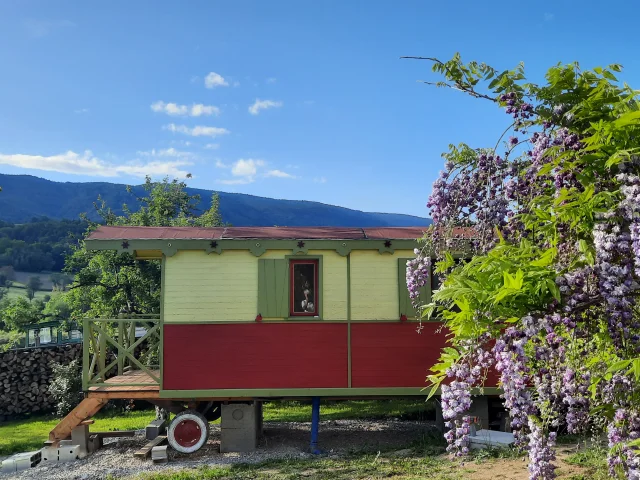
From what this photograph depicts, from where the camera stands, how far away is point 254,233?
10961mm

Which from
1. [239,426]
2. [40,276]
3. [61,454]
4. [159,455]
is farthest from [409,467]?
[40,276]

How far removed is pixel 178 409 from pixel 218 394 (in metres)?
1.27

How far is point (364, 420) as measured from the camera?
46.5 ft

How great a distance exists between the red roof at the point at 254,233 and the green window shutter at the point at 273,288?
1.79 feet

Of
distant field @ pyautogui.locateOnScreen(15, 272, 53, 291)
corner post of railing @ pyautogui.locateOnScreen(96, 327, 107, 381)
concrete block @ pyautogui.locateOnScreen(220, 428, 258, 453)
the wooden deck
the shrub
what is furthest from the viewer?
distant field @ pyautogui.locateOnScreen(15, 272, 53, 291)

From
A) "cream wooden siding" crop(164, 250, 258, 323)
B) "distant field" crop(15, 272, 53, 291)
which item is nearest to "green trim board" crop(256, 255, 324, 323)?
"cream wooden siding" crop(164, 250, 258, 323)

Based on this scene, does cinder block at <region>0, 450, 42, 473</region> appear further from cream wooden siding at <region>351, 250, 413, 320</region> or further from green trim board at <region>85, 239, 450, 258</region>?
cream wooden siding at <region>351, 250, 413, 320</region>

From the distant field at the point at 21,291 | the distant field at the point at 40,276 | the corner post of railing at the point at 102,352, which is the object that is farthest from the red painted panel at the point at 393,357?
the distant field at the point at 40,276

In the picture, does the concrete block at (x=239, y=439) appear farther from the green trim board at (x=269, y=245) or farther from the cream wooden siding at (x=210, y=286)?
the green trim board at (x=269, y=245)

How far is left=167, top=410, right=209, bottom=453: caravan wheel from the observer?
34.8 ft

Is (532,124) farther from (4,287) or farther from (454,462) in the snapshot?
(4,287)

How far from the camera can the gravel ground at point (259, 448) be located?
32.2 ft

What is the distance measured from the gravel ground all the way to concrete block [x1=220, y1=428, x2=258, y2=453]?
0.21m

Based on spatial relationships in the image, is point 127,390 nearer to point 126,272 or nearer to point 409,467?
point 409,467
